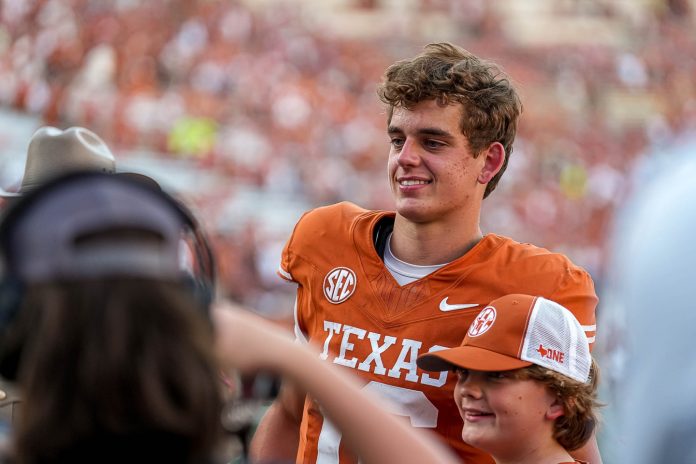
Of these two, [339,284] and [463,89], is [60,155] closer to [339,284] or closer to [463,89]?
[339,284]

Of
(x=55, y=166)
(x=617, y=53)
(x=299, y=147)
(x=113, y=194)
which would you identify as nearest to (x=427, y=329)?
(x=55, y=166)

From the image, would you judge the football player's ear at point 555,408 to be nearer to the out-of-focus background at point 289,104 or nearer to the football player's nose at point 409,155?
the football player's nose at point 409,155

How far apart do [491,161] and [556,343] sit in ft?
2.15

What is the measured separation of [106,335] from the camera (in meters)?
0.89

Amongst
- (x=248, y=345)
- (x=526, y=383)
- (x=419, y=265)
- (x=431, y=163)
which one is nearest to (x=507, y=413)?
(x=526, y=383)

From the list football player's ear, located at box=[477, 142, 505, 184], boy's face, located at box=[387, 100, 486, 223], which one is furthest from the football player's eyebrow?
football player's ear, located at box=[477, 142, 505, 184]

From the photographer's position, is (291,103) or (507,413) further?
(291,103)

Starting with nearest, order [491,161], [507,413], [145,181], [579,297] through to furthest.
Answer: [145,181], [507,413], [579,297], [491,161]

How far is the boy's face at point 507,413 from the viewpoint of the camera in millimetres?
1830

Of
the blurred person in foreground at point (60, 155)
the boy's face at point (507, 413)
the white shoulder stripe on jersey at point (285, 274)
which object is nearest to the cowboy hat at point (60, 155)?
the blurred person in foreground at point (60, 155)

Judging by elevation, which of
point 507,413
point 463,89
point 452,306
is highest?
point 463,89

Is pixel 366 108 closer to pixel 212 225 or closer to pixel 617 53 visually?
pixel 212 225

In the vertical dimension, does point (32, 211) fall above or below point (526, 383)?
above

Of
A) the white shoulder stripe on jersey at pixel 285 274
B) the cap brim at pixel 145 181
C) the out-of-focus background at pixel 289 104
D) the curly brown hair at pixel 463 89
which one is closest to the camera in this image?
the cap brim at pixel 145 181
